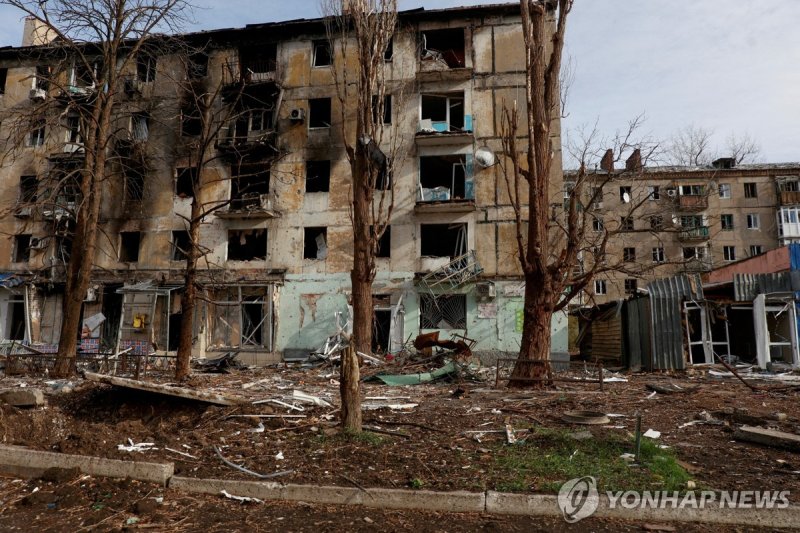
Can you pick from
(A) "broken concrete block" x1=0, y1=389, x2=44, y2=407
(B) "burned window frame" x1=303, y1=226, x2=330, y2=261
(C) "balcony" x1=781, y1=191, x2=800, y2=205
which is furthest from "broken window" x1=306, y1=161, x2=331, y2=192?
(C) "balcony" x1=781, y1=191, x2=800, y2=205

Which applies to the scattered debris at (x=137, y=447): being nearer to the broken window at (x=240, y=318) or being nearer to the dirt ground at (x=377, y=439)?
the dirt ground at (x=377, y=439)

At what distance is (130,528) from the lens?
4223mm

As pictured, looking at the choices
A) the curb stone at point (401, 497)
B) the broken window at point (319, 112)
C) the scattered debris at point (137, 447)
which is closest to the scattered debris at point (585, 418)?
the curb stone at point (401, 497)

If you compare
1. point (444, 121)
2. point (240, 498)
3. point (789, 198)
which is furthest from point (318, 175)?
point (789, 198)

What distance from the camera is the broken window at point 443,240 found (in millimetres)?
22755

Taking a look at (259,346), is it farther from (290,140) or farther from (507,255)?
(507,255)

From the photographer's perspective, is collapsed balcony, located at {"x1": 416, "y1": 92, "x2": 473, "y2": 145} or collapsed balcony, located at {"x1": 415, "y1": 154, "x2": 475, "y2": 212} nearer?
collapsed balcony, located at {"x1": 415, "y1": 154, "x2": 475, "y2": 212}

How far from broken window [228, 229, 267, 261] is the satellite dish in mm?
10347

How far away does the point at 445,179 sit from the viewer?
25250 mm

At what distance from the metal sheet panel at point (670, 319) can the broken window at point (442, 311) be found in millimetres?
7500

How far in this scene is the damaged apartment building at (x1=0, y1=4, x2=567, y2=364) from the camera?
22.1 m

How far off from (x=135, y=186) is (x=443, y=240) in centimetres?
1534

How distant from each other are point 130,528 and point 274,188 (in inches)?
824

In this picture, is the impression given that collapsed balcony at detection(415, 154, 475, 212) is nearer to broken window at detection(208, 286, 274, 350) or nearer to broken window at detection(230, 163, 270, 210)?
broken window at detection(230, 163, 270, 210)
